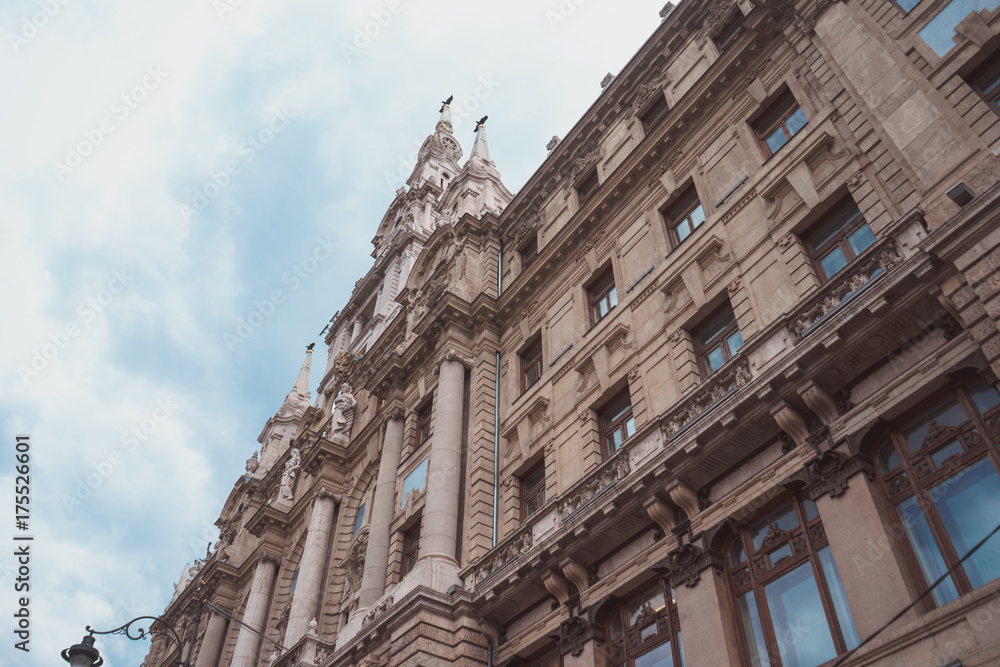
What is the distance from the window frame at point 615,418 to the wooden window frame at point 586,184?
10.5 m

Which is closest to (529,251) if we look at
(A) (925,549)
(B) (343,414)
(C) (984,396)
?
(B) (343,414)

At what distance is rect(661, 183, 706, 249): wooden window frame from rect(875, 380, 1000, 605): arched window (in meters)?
10.0

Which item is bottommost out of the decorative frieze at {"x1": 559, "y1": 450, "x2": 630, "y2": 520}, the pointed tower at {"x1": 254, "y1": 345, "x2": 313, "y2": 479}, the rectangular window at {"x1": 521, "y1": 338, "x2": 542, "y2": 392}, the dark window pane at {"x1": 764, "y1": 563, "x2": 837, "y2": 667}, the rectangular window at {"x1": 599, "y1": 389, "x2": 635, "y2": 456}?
the dark window pane at {"x1": 764, "y1": 563, "x2": 837, "y2": 667}

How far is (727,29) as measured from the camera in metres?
26.1

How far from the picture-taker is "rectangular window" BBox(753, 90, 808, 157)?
20.2 meters

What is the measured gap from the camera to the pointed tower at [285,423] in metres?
64.2

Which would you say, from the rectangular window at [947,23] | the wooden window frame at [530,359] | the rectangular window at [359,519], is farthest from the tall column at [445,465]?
the rectangular window at [947,23]

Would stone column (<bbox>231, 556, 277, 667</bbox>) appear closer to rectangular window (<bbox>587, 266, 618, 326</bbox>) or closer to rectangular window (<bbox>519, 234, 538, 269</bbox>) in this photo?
rectangular window (<bbox>519, 234, 538, 269</bbox>)

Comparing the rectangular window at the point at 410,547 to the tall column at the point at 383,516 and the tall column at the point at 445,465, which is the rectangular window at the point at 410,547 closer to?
the tall column at the point at 383,516

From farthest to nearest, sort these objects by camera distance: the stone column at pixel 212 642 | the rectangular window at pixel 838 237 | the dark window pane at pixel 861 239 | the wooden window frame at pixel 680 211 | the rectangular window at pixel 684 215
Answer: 1. the stone column at pixel 212 642
2. the wooden window frame at pixel 680 211
3. the rectangular window at pixel 684 215
4. the rectangular window at pixel 838 237
5. the dark window pane at pixel 861 239

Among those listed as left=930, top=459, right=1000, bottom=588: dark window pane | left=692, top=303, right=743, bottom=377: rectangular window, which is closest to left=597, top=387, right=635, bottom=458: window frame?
left=692, top=303, right=743, bottom=377: rectangular window

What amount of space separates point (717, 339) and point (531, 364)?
29.6 ft

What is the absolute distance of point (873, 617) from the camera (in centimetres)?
1157

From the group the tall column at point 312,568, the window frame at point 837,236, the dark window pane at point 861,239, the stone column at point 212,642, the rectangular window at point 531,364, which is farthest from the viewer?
the stone column at point 212,642
